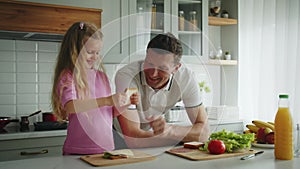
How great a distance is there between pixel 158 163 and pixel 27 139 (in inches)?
55.9

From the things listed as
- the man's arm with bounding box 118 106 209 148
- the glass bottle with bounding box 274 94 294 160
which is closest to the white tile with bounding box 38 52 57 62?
the man's arm with bounding box 118 106 209 148

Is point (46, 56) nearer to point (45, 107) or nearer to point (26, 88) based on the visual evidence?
point (26, 88)

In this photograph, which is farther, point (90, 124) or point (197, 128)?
point (197, 128)

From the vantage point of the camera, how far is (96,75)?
5.93ft

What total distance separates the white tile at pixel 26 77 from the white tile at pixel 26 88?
32mm

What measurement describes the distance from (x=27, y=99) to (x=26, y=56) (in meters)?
0.35

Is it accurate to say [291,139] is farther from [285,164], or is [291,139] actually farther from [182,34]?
[182,34]

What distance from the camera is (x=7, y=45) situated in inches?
115

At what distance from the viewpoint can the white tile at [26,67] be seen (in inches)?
118

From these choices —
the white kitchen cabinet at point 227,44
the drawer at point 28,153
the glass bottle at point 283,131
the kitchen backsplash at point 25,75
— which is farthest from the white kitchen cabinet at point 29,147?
the white kitchen cabinet at point 227,44

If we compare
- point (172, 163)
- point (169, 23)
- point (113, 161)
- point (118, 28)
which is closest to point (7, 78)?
point (118, 28)

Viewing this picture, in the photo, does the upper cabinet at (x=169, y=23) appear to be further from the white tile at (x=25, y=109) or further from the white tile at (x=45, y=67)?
the white tile at (x=25, y=109)

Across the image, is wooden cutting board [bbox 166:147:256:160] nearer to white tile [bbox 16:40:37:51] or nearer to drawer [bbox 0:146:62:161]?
drawer [bbox 0:146:62:161]

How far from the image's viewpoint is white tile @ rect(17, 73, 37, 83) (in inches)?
118
